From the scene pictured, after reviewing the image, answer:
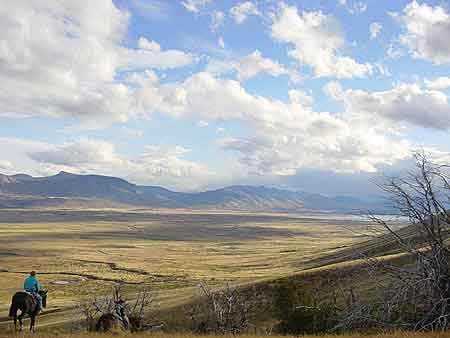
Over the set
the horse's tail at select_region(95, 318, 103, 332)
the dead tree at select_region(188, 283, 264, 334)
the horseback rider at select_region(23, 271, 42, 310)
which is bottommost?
the dead tree at select_region(188, 283, 264, 334)

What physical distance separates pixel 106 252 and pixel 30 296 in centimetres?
16747

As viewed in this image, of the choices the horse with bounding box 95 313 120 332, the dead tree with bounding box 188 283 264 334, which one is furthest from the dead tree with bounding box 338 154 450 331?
the dead tree with bounding box 188 283 264 334

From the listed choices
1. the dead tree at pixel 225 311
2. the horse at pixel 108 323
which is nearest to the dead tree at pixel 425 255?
the horse at pixel 108 323

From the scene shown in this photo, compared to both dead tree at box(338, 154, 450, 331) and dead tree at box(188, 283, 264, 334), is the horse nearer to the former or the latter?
dead tree at box(188, 283, 264, 334)

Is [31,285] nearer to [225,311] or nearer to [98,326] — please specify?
[98,326]

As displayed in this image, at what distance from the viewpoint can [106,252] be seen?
619ft

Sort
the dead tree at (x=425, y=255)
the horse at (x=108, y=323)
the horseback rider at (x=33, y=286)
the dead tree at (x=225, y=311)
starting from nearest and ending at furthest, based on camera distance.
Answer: the dead tree at (x=425, y=255)
the horseback rider at (x=33, y=286)
the horse at (x=108, y=323)
the dead tree at (x=225, y=311)

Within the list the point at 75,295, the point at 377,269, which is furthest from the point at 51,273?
the point at 377,269

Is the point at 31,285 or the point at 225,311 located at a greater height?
the point at 31,285

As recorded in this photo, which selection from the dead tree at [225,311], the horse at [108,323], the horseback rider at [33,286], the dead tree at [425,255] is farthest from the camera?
the dead tree at [225,311]

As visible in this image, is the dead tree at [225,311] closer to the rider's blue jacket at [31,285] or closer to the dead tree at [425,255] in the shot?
the rider's blue jacket at [31,285]

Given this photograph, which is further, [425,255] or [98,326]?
[98,326]

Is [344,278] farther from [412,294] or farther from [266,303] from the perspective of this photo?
[412,294]

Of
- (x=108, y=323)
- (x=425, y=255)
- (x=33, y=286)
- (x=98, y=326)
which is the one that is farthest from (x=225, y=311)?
(x=425, y=255)
